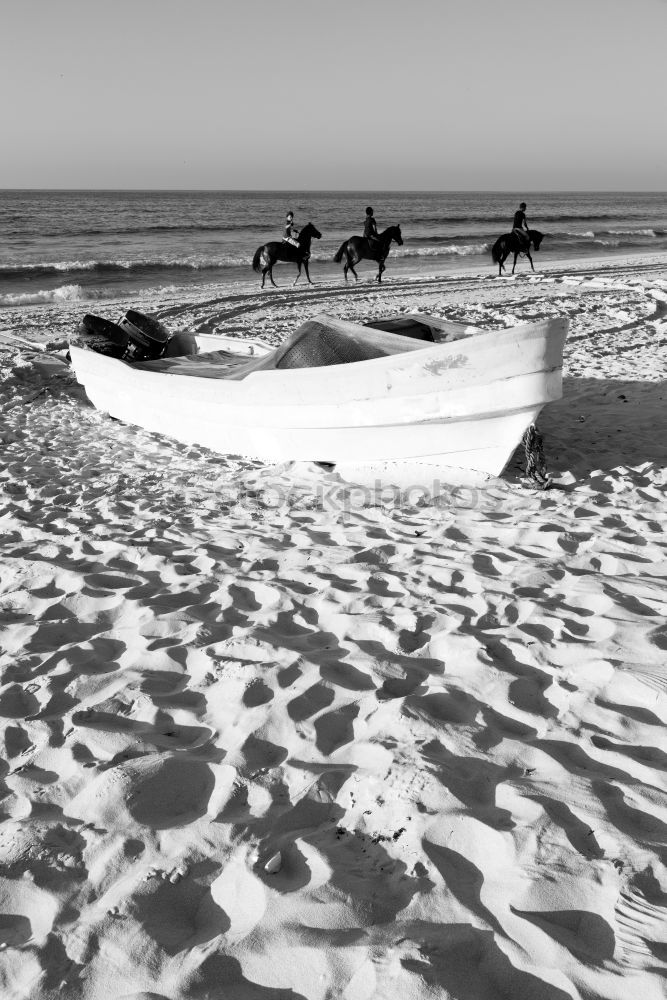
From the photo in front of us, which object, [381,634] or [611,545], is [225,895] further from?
[611,545]

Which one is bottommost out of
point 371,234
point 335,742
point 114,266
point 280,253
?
point 335,742

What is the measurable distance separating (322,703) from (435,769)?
66 centimetres

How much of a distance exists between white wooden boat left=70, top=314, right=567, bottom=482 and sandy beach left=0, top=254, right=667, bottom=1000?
0.47 metres

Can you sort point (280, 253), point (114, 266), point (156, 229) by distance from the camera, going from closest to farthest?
point (280, 253)
point (114, 266)
point (156, 229)

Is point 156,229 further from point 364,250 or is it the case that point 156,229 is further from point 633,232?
point 633,232

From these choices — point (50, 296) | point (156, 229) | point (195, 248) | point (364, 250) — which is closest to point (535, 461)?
point (50, 296)

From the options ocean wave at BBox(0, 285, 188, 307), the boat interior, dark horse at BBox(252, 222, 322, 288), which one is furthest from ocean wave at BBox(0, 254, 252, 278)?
the boat interior

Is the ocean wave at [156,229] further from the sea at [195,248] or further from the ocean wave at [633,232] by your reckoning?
the ocean wave at [633,232]

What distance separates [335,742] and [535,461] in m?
3.69

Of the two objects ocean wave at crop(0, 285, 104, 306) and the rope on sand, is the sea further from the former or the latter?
the rope on sand

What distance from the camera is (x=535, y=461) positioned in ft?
19.4

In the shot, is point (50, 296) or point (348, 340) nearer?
point (348, 340)

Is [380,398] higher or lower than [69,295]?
lower

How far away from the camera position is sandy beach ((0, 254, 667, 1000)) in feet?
6.52
